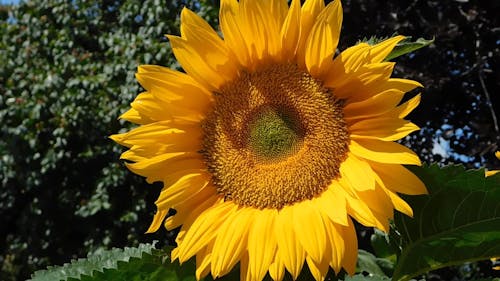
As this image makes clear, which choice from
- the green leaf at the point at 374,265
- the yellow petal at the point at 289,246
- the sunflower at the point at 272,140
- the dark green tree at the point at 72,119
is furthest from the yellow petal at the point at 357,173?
the dark green tree at the point at 72,119

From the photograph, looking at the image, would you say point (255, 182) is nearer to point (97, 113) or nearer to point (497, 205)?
point (497, 205)

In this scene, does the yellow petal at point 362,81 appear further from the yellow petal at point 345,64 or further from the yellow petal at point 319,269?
the yellow petal at point 319,269

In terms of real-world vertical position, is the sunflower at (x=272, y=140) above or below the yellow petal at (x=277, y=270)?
above

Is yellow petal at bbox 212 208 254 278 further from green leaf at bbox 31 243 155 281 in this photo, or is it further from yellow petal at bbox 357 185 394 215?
green leaf at bbox 31 243 155 281

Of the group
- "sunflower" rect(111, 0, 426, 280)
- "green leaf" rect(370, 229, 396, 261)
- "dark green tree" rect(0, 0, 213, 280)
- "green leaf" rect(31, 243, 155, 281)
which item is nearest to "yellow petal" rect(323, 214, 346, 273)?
"sunflower" rect(111, 0, 426, 280)

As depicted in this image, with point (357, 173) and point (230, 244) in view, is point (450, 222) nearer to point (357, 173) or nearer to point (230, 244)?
point (357, 173)

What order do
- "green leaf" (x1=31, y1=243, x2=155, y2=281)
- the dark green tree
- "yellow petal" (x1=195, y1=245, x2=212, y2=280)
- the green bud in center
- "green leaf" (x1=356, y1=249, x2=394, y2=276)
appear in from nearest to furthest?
"yellow petal" (x1=195, y1=245, x2=212, y2=280), the green bud in center, "green leaf" (x1=31, y1=243, x2=155, y2=281), "green leaf" (x1=356, y1=249, x2=394, y2=276), the dark green tree
